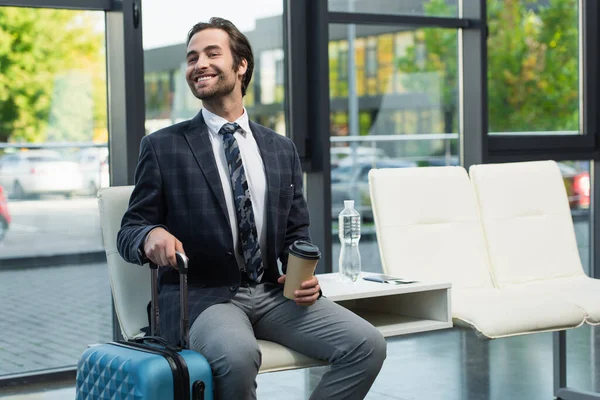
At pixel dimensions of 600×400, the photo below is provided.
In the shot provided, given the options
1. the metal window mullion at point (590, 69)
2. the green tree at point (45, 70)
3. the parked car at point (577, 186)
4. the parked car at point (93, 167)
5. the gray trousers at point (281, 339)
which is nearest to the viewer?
the gray trousers at point (281, 339)

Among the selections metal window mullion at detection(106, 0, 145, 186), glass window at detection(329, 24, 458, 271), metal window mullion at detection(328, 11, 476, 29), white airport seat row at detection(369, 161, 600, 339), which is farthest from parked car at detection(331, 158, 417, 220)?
metal window mullion at detection(106, 0, 145, 186)

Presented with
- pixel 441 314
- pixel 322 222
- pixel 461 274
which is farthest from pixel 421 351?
pixel 441 314

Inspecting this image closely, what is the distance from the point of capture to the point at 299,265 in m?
2.66

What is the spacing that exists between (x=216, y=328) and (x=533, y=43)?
3.45m

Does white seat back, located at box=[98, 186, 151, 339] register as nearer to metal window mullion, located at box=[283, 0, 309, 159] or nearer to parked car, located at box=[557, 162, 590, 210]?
metal window mullion, located at box=[283, 0, 309, 159]

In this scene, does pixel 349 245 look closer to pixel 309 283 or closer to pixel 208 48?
pixel 309 283

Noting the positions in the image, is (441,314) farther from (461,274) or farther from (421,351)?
(421,351)

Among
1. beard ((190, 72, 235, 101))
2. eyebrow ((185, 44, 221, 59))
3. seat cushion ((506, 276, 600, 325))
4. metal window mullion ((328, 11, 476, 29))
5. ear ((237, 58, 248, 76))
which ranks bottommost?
seat cushion ((506, 276, 600, 325))

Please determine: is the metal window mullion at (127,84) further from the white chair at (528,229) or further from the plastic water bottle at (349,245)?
the white chair at (528,229)

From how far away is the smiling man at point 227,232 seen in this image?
2643 millimetres

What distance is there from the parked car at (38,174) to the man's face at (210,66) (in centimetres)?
144

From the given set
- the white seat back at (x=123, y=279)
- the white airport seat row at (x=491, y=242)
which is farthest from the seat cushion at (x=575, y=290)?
the white seat back at (x=123, y=279)

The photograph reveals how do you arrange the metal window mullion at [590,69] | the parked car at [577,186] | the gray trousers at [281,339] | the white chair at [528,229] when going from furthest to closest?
the parked car at [577,186] → the metal window mullion at [590,69] → the white chair at [528,229] → the gray trousers at [281,339]

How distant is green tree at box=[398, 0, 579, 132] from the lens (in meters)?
4.97
